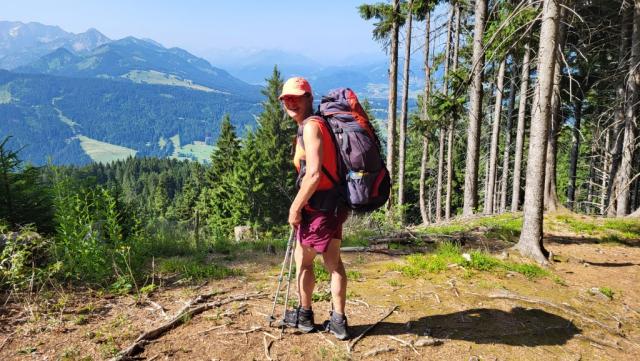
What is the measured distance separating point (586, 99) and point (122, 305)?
27.1 meters

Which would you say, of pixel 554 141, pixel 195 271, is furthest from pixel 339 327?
pixel 554 141

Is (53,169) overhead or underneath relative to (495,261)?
overhead

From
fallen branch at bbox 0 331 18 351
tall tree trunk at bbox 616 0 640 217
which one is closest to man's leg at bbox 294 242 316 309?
fallen branch at bbox 0 331 18 351

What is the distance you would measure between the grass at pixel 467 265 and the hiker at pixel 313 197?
9.41ft

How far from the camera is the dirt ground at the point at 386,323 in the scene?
12.9 feet

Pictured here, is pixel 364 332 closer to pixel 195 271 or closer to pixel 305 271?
pixel 305 271

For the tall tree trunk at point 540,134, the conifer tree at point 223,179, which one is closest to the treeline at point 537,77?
the tall tree trunk at point 540,134

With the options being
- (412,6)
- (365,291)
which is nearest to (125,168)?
(412,6)

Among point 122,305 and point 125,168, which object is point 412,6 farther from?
point 125,168

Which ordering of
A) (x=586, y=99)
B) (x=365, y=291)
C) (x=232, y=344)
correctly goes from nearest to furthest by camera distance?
(x=232, y=344) → (x=365, y=291) → (x=586, y=99)

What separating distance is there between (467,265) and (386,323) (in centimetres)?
273

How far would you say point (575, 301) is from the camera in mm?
5648

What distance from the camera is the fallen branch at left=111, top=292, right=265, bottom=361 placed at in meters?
3.75

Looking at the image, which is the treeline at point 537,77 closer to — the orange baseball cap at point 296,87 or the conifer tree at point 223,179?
the orange baseball cap at point 296,87
